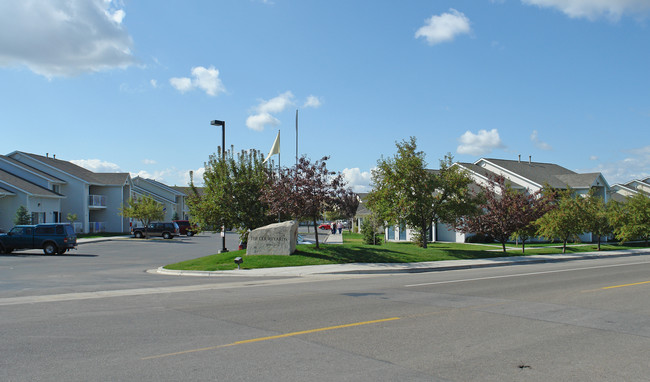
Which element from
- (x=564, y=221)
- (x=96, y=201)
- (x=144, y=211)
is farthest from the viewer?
(x=96, y=201)

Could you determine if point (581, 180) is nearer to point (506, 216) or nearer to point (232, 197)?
point (506, 216)

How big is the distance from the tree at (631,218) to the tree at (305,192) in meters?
24.1

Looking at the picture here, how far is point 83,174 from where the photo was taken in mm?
54188

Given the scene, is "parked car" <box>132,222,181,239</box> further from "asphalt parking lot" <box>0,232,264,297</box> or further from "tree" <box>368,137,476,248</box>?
"tree" <box>368,137,476,248</box>

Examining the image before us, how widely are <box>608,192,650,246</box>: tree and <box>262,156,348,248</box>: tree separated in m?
24.1

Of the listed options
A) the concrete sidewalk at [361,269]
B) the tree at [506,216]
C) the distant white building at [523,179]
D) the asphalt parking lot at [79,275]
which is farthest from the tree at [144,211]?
the tree at [506,216]

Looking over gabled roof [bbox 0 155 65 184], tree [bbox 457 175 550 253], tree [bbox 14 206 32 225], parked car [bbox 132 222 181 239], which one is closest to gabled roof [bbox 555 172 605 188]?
tree [bbox 457 175 550 253]

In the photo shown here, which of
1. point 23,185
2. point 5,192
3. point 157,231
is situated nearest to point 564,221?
point 157,231

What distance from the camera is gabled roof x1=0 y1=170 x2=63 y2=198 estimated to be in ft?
140

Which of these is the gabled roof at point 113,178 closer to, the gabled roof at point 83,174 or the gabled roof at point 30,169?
the gabled roof at point 83,174

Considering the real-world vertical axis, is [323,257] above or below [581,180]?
below

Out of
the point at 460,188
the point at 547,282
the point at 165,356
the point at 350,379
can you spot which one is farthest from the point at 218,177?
the point at 350,379

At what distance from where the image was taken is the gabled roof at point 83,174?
51344 mm

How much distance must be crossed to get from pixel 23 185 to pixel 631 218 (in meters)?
49.3
